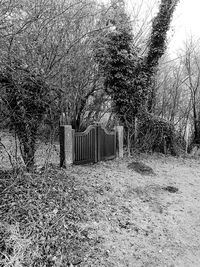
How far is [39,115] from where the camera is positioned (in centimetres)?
384

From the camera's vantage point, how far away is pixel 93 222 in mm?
3121

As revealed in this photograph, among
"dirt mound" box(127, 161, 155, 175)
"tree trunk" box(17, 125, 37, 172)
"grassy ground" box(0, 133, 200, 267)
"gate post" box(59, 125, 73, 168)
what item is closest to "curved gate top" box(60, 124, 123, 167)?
"gate post" box(59, 125, 73, 168)

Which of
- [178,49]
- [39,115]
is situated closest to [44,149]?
[39,115]

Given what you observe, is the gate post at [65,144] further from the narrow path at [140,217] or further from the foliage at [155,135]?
the foliage at [155,135]

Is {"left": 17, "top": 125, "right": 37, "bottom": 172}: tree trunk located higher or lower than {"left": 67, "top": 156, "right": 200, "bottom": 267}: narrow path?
higher

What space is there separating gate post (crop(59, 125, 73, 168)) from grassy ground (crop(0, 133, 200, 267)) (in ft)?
0.92

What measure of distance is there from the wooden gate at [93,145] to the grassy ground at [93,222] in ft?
2.52

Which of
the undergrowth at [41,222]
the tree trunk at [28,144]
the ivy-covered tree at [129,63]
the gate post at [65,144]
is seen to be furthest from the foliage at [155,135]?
the tree trunk at [28,144]

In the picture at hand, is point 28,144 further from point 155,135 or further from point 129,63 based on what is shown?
point 155,135

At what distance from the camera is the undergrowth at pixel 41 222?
2238 millimetres

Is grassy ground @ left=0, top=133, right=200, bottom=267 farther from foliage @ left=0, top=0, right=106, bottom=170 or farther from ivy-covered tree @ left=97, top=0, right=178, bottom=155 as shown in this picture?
ivy-covered tree @ left=97, top=0, right=178, bottom=155

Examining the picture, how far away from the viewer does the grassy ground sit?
2356 millimetres

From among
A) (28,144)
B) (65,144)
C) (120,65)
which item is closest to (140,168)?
(65,144)

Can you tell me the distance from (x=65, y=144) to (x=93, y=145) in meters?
1.19
